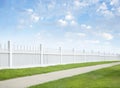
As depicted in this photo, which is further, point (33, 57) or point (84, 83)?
point (33, 57)

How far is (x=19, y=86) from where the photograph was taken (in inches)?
405

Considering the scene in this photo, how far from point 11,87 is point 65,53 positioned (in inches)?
742

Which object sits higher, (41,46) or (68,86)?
(41,46)

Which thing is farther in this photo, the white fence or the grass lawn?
the white fence

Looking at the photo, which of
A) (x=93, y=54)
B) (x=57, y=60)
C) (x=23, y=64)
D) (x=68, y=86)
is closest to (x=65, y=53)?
(x=57, y=60)

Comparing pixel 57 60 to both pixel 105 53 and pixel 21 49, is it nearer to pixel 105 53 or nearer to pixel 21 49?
pixel 21 49

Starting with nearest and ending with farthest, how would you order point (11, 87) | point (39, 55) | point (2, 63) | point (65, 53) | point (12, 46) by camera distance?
point (11, 87), point (2, 63), point (12, 46), point (39, 55), point (65, 53)

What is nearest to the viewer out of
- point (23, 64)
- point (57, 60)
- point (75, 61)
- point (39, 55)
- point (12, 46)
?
point (12, 46)

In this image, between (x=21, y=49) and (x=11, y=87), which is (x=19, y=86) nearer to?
(x=11, y=87)

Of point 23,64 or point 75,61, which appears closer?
point 23,64

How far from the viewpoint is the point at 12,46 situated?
18.9 metres

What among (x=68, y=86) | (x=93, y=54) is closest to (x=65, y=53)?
(x=93, y=54)

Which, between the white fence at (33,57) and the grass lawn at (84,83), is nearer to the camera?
the grass lawn at (84,83)

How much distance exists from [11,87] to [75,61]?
72.8 ft
